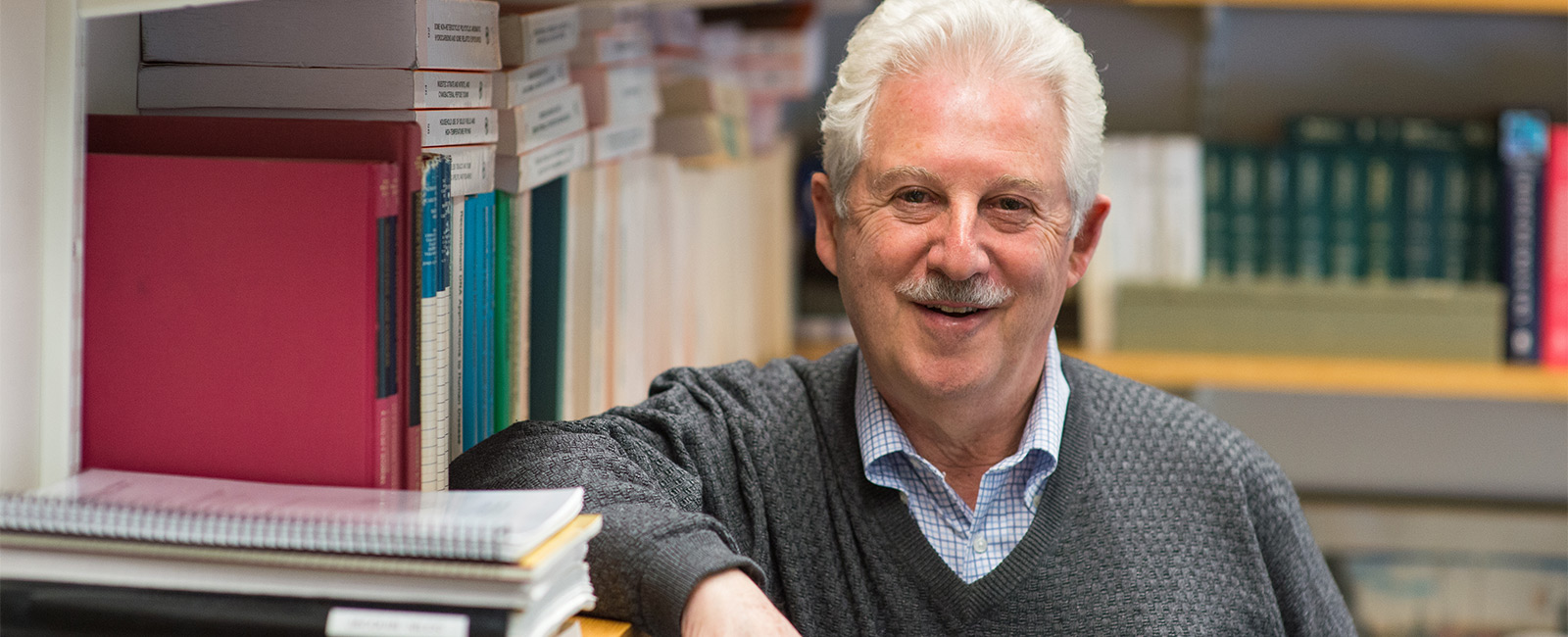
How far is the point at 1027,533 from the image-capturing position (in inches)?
43.1

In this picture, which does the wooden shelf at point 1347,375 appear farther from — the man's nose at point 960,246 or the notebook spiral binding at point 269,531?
the notebook spiral binding at point 269,531

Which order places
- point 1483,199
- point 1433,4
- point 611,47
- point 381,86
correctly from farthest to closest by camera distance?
point 1483,199 < point 1433,4 < point 611,47 < point 381,86

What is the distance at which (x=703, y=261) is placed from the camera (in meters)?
1.71

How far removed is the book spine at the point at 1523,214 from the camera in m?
2.16

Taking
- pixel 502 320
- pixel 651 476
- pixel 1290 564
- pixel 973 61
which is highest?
pixel 973 61

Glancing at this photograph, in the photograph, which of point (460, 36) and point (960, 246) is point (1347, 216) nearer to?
point (960, 246)

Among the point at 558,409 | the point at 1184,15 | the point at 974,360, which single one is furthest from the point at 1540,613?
the point at 558,409

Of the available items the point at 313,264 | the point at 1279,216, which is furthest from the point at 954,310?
the point at 1279,216

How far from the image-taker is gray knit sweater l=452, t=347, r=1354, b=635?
3.49 feet

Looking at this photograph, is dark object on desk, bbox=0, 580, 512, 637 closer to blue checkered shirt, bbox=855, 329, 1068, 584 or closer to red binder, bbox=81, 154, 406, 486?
red binder, bbox=81, 154, 406, 486

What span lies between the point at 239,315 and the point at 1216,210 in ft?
6.03

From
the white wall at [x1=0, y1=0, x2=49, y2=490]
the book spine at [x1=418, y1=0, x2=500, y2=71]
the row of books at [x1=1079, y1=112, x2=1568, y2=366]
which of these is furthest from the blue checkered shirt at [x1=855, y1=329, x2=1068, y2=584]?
the row of books at [x1=1079, y1=112, x2=1568, y2=366]

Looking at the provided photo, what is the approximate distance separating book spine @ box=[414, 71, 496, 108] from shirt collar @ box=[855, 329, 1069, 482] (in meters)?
0.40

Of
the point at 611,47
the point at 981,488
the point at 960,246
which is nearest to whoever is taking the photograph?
the point at 960,246
